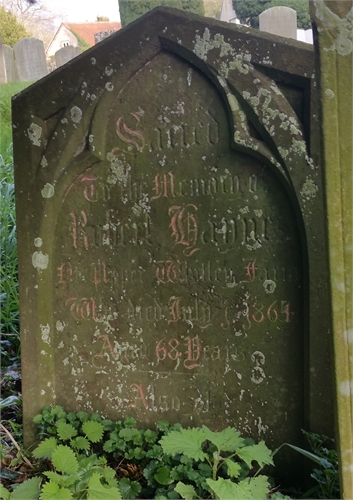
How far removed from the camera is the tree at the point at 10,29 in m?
5.50

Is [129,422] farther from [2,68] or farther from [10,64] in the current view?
[10,64]

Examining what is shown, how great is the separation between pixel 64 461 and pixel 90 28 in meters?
5.18

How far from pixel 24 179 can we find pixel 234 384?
1525mm

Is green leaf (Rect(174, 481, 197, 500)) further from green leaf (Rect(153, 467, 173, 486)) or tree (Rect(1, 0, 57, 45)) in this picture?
tree (Rect(1, 0, 57, 45))

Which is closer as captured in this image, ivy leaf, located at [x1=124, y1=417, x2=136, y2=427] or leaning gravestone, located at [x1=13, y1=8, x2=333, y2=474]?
leaning gravestone, located at [x1=13, y1=8, x2=333, y2=474]

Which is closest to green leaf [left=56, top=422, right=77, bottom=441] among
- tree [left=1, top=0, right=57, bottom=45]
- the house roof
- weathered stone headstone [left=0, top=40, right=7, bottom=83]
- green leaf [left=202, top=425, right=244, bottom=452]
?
green leaf [left=202, top=425, right=244, bottom=452]

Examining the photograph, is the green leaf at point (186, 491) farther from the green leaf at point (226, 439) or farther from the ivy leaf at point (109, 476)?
the ivy leaf at point (109, 476)

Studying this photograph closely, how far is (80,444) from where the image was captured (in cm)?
199

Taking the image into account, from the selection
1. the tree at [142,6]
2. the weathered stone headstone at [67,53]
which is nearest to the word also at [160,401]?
the tree at [142,6]

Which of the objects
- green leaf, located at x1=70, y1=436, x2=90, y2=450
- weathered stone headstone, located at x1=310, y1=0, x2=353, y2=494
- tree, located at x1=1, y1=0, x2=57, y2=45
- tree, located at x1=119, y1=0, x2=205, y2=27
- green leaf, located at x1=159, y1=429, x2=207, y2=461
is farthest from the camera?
tree, located at x1=1, y1=0, x2=57, y2=45

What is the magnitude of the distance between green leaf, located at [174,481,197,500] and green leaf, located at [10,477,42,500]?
0.59m

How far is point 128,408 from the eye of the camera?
2.18m

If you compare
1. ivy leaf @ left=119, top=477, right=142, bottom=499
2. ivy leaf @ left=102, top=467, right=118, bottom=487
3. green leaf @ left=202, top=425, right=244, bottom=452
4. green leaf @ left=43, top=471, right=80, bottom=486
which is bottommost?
ivy leaf @ left=119, top=477, right=142, bottom=499

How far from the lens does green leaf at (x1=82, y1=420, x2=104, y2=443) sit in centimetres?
201
